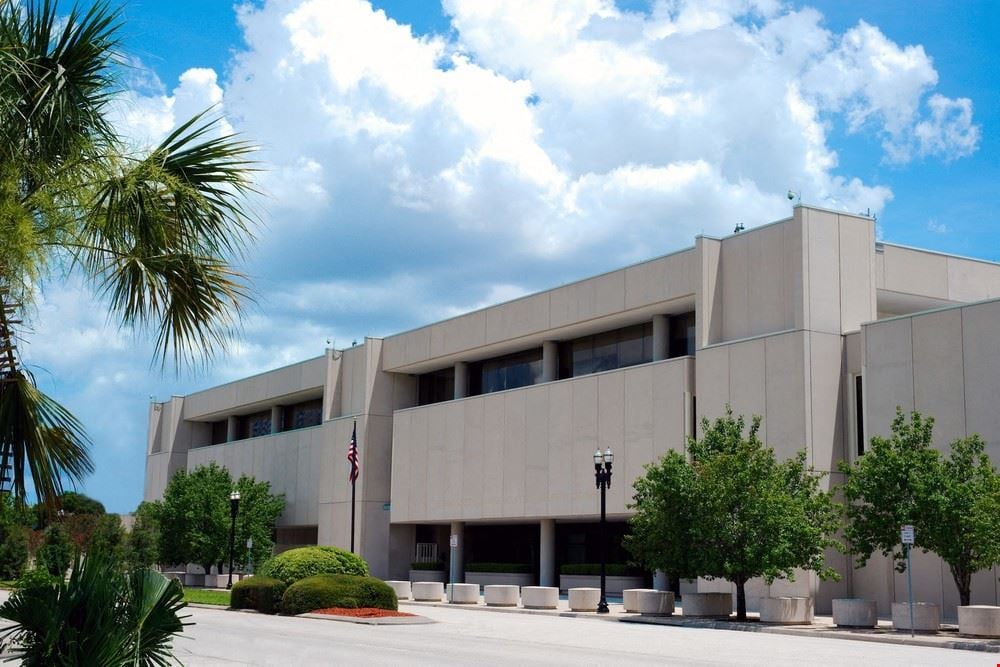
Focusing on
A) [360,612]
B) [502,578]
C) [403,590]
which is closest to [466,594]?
[403,590]

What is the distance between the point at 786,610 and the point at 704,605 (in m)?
2.84

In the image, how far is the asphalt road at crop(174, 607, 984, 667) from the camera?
768 inches

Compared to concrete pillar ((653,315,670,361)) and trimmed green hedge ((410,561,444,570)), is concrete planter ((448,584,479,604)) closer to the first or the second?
concrete pillar ((653,315,670,361))

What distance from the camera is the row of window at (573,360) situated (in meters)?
46.3

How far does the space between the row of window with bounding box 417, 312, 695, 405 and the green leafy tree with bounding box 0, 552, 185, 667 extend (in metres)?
37.4

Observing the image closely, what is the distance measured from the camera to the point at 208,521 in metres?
63.6

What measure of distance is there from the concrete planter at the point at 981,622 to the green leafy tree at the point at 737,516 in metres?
4.98

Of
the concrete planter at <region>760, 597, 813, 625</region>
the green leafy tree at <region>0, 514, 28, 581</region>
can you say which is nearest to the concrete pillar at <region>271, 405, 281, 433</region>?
the green leafy tree at <region>0, 514, 28, 581</region>

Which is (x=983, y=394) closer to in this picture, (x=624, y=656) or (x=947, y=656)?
(x=947, y=656)

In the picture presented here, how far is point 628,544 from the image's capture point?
1357 inches

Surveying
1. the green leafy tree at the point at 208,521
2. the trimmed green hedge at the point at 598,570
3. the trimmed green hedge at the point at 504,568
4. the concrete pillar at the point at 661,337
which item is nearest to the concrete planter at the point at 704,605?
the concrete pillar at the point at 661,337

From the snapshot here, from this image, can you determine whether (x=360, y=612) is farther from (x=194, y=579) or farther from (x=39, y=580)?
(x=194, y=579)

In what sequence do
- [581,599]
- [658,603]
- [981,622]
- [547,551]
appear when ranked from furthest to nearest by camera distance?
1. [547,551]
2. [581,599]
3. [658,603]
4. [981,622]

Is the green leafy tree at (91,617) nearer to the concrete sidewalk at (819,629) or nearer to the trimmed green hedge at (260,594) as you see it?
the concrete sidewalk at (819,629)
